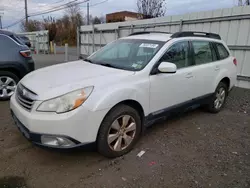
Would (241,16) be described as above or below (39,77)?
above

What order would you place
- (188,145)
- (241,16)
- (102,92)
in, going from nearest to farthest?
(102,92) < (188,145) < (241,16)

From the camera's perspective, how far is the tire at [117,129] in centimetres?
245

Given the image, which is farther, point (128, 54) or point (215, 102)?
point (215, 102)

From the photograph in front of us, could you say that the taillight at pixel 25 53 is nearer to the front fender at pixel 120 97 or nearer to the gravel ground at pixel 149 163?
the gravel ground at pixel 149 163

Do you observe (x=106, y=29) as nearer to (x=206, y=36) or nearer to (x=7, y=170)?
(x=206, y=36)

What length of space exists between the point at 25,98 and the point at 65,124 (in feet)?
2.30

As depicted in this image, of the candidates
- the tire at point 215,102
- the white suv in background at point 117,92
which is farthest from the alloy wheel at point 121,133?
the tire at point 215,102

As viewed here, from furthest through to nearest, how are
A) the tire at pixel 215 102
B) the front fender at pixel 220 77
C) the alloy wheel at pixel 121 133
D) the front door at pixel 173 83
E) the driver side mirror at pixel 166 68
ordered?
1. the tire at pixel 215 102
2. the front fender at pixel 220 77
3. the front door at pixel 173 83
4. the driver side mirror at pixel 166 68
5. the alloy wheel at pixel 121 133

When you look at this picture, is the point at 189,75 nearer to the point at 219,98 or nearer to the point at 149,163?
the point at 219,98

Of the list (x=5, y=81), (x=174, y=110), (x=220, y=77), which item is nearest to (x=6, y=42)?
(x=5, y=81)

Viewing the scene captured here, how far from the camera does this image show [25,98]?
7.99 ft

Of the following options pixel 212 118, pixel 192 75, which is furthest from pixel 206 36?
pixel 212 118

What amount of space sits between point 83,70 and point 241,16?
18.7ft

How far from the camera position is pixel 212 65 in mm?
4055
